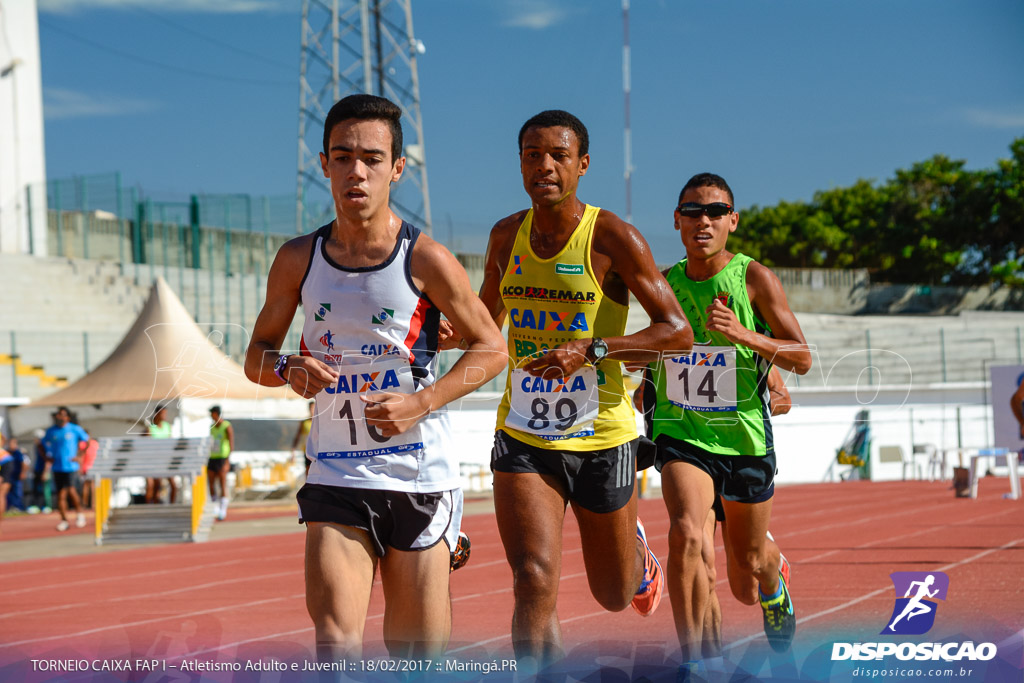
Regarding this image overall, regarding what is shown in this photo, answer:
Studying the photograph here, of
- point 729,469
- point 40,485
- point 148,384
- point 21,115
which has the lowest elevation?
point 40,485

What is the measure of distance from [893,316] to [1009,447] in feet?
112

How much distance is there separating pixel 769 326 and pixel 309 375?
301cm

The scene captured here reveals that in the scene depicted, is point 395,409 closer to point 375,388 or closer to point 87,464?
point 375,388

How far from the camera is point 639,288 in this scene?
15.7 ft

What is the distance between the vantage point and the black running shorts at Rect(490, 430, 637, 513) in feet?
15.8

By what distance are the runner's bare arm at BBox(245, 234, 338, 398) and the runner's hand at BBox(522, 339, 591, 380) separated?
3.16 ft

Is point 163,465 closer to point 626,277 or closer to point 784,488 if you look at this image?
point 626,277

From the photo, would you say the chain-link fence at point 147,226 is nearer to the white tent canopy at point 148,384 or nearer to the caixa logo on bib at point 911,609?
the white tent canopy at point 148,384

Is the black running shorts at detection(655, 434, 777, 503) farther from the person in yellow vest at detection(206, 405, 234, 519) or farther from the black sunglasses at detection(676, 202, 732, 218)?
the person in yellow vest at detection(206, 405, 234, 519)

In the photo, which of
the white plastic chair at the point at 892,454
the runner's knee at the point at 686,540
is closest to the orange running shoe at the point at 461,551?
the runner's knee at the point at 686,540

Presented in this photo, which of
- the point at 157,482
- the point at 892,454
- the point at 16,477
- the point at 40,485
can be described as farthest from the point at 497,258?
the point at 892,454

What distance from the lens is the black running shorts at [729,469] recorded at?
584 cm

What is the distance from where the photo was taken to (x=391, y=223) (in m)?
4.02

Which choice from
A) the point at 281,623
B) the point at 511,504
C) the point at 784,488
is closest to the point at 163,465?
the point at 281,623
